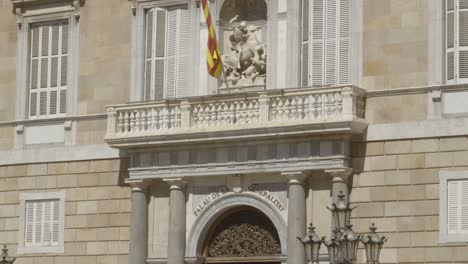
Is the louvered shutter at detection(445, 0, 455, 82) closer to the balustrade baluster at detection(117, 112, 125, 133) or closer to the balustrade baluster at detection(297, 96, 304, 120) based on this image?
the balustrade baluster at detection(297, 96, 304, 120)

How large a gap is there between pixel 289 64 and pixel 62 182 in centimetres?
637

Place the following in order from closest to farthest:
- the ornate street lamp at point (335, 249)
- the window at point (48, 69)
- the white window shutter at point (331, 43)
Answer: the ornate street lamp at point (335, 249) → the white window shutter at point (331, 43) → the window at point (48, 69)

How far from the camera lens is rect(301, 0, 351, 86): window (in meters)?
29.9

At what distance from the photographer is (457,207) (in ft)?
91.9

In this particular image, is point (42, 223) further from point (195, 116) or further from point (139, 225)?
point (195, 116)

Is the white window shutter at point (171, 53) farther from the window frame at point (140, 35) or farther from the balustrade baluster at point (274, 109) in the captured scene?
the balustrade baluster at point (274, 109)

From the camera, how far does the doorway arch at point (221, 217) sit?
30047 millimetres

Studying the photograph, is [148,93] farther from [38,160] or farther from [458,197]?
[458,197]

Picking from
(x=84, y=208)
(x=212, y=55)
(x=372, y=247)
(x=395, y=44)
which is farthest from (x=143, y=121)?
(x=372, y=247)

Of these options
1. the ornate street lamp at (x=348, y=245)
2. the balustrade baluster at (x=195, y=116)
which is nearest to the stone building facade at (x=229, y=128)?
the balustrade baluster at (x=195, y=116)

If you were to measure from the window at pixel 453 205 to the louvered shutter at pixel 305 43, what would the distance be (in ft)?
12.7

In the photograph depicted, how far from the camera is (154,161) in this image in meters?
31.5

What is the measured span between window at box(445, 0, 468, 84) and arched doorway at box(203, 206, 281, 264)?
5028 millimetres

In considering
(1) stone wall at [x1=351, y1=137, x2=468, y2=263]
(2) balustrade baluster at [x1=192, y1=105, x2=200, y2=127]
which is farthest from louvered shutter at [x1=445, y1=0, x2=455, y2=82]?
(2) balustrade baluster at [x1=192, y1=105, x2=200, y2=127]
